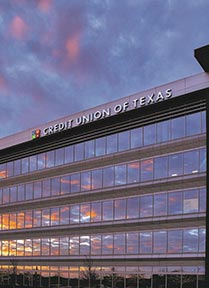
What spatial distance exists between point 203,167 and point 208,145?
7.49 feet

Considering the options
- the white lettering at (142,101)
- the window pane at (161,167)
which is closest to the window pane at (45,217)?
the window pane at (161,167)

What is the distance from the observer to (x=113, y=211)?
48.7m

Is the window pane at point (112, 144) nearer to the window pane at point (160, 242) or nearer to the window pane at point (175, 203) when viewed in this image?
the window pane at point (175, 203)

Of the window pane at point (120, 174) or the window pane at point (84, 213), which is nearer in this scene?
the window pane at point (120, 174)

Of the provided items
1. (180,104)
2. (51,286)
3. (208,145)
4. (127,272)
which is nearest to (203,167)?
(208,145)

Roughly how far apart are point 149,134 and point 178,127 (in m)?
3.42

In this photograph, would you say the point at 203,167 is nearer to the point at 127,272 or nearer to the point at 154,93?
the point at 154,93

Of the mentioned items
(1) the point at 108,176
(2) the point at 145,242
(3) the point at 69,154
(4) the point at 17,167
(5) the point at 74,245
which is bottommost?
(5) the point at 74,245

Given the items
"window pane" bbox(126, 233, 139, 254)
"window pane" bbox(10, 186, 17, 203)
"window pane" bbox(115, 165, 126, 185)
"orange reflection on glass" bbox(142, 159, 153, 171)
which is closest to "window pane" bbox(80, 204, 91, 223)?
"window pane" bbox(115, 165, 126, 185)

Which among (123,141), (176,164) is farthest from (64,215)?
(176,164)

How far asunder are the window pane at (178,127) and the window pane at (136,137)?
3.87 m

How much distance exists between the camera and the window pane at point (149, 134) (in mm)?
46062

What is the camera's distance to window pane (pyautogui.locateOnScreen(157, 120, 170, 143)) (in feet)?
148

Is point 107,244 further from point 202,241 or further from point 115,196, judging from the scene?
point 202,241
